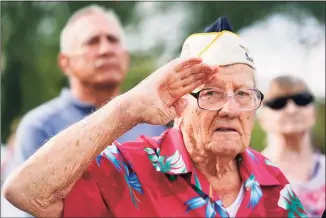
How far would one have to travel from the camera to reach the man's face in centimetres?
498

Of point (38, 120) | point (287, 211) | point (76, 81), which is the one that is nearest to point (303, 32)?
point (76, 81)

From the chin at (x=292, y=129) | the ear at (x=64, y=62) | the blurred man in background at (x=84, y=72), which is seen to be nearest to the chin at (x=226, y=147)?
the blurred man in background at (x=84, y=72)

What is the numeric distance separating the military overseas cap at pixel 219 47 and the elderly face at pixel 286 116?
226 cm

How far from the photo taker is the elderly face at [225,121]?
2.64 metres

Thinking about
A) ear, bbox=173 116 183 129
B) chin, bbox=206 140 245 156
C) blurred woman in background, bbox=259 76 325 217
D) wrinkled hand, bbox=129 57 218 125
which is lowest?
blurred woman in background, bbox=259 76 325 217

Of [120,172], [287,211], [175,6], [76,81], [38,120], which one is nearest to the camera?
[120,172]

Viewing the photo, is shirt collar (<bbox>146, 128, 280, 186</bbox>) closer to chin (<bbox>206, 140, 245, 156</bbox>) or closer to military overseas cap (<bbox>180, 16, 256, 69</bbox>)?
chin (<bbox>206, 140, 245, 156</bbox>)

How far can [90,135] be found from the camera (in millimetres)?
2400

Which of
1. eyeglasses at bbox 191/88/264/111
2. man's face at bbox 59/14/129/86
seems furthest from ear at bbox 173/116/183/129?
man's face at bbox 59/14/129/86

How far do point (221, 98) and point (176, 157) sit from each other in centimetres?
28

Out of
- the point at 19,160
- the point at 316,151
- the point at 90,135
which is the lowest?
the point at 316,151

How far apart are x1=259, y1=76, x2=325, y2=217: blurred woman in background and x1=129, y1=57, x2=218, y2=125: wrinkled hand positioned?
2499 millimetres

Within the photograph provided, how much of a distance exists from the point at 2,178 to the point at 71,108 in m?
0.91

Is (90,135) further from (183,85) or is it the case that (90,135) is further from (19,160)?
(19,160)
